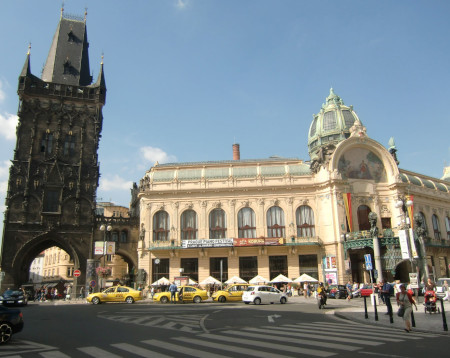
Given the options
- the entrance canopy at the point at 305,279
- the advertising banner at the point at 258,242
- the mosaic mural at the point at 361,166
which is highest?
the mosaic mural at the point at 361,166

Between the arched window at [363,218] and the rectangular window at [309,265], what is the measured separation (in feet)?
22.1

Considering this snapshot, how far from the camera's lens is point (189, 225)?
4509 cm

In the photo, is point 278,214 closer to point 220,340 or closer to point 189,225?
point 189,225

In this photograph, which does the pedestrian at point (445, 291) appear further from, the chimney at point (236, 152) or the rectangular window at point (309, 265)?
the chimney at point (236, 152)

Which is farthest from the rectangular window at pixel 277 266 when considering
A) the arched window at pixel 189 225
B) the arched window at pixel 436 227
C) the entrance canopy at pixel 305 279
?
the arched window at pixel 436 227

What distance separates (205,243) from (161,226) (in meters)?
6.34

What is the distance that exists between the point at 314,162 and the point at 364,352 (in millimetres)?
38976

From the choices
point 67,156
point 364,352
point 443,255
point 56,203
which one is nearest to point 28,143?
point 67,156

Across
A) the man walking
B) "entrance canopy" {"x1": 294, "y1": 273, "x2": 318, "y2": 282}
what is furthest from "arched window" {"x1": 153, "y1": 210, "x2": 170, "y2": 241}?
"entrance canopy" {"x1": 294, "y1": 273, "x2": 318, "y2": 282}

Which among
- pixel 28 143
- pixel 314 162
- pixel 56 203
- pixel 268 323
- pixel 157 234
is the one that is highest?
pixel 28 143

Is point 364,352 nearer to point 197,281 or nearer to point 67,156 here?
point 197,281

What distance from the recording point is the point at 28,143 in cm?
4841

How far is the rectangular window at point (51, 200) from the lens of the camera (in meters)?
47.2

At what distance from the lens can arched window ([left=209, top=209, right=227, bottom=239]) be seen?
44812mm
